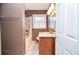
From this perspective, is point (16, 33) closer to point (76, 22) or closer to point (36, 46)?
point (36, 46)

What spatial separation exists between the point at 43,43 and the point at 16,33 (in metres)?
0.54

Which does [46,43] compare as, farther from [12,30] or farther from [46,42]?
[12,30]

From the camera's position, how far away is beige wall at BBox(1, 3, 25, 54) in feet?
5.52

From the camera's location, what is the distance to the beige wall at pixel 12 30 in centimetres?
168

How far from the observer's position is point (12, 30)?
1.77 m

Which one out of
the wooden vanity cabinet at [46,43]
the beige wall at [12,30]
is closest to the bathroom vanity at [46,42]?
the wooden vanity cabinet at [46,43]

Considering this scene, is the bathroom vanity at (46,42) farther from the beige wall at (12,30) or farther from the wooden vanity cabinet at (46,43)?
the beige wall at (12,30)

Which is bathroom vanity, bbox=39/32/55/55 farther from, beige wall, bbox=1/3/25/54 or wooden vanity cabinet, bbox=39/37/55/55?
beige wall, bbox=1/3/25/54

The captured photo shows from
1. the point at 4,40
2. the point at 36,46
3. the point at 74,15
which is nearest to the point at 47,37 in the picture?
the point at 36,46

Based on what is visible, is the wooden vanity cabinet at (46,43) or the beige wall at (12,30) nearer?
the beige wall at (12,30)

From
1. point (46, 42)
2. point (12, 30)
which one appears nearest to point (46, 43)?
point (46, 42)

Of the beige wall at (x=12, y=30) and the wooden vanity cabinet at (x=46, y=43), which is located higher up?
the beige wall at (x=12, y=30)

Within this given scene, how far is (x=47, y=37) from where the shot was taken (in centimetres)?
213

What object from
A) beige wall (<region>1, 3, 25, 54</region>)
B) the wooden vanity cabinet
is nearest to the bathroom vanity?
the wooden vanity cabinet
